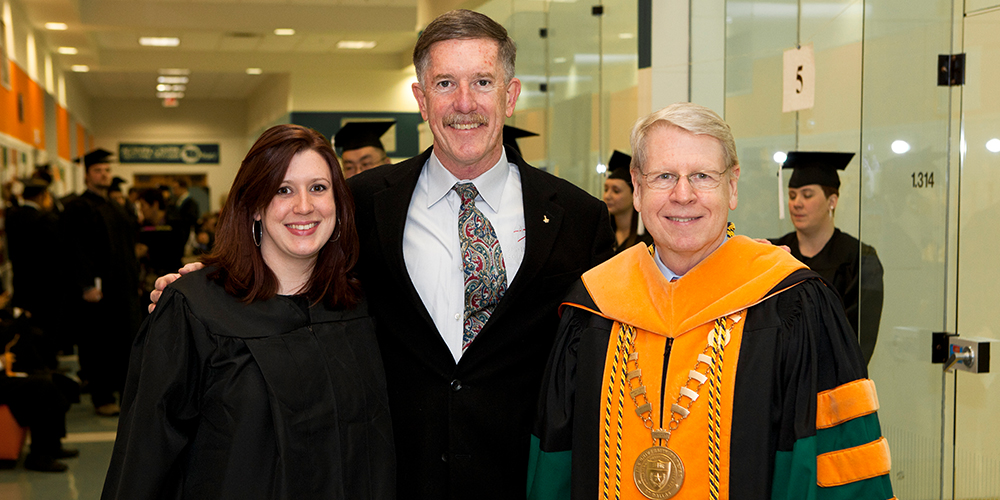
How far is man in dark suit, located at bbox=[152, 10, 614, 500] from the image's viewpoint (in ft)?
6.87

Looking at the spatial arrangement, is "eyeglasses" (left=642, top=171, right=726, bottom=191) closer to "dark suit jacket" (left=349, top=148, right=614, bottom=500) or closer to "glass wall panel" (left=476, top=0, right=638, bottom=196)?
"dark suit jacket" (left=349, top=148, right=614, bottom=500)

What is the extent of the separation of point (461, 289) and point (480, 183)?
29 centimetres

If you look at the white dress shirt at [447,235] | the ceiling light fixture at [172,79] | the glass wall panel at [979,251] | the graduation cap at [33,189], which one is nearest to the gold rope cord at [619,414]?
the white dress shirt at [447,235]

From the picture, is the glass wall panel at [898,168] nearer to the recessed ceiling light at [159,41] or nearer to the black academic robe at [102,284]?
the black academic robe at [102,284]

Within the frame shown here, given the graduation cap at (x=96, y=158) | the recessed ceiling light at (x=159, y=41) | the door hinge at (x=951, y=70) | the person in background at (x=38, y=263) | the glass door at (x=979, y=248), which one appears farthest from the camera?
the recessed ceiling light at (x=159, y=41)

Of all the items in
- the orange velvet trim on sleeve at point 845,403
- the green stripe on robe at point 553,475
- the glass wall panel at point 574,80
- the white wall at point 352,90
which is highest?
the white wall at point 352,90

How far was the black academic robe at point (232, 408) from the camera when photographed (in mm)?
1734

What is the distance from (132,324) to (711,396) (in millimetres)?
6287

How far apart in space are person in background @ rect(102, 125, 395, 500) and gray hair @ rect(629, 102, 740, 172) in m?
0.71

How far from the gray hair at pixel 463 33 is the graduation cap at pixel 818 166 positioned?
1743mm

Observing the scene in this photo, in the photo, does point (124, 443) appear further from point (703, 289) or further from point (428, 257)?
point (703, 289)

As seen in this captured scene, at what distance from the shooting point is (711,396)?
170 cm

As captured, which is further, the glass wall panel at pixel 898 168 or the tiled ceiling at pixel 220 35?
the tiled ceiling at pixel 220 35

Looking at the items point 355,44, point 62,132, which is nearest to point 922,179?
point 355,44
